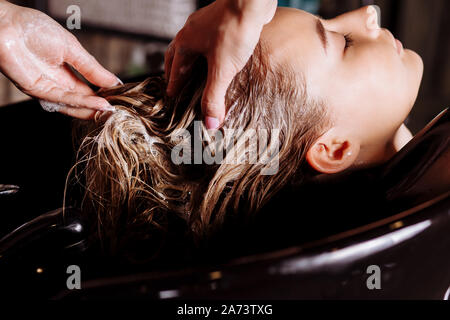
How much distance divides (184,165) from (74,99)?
25 cm

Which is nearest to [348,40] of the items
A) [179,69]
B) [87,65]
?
[179,69]

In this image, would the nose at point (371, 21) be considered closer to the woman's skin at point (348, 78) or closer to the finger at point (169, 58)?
the woman's skin at point (348, 78)

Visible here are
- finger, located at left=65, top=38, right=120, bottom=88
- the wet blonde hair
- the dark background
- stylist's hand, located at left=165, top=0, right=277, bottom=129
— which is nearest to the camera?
stylist's hand, located at left=165, top=0, right=277, bottom=129

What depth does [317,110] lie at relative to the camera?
2.36 ft

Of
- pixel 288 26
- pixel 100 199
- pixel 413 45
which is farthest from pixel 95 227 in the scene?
pixel 413 45

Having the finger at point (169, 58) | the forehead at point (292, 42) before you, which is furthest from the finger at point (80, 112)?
the forehead at point (292, 42)

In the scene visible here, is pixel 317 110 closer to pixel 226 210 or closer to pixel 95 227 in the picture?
pixel 226 210

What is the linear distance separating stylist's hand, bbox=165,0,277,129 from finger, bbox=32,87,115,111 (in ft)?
0.55

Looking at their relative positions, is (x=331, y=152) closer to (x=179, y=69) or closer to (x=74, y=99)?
(x=179, y=69)

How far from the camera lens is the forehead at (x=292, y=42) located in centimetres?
69

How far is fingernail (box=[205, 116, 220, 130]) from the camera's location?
2.28ft

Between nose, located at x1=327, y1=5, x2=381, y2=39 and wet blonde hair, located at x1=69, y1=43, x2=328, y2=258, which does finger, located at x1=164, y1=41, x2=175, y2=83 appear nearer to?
wet blonde hair, located at x1=69, y1=43, x2=328, y2=258

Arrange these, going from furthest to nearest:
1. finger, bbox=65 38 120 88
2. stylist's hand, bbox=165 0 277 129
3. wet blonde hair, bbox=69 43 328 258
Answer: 1. finger, bbox=65 38 120 88
2. wet blonde hair, bbox=69 43 328 258
3. stylist's hand, bbox=165 0 277 129

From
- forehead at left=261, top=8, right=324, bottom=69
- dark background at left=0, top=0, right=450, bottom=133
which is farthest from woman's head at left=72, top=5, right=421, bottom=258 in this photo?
dark background at left=0, top=0, right=450, bottom=133
